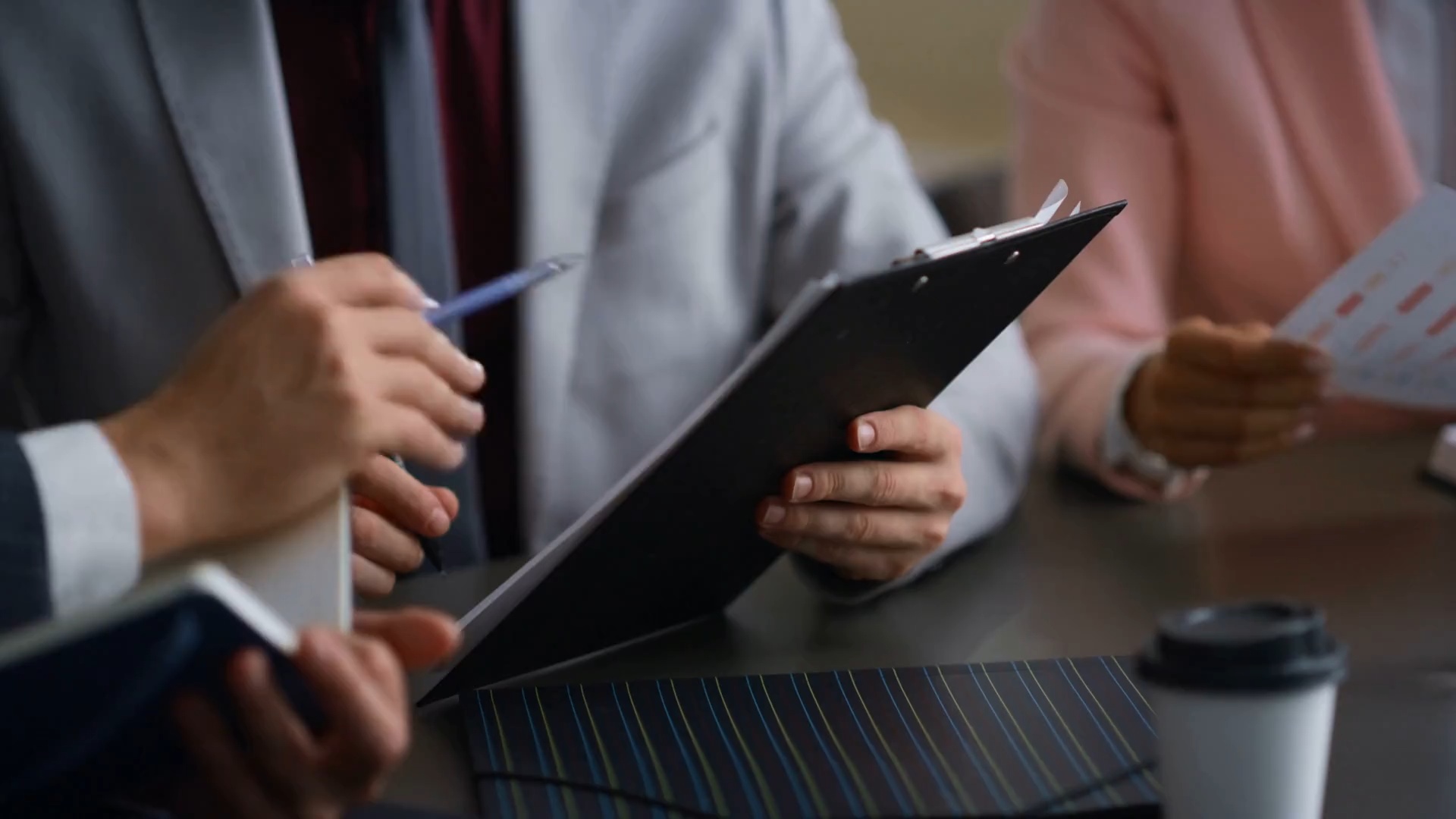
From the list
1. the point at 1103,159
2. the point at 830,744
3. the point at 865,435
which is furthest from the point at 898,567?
the point at 1103,159

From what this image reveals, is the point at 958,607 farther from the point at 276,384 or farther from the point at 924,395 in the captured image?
the point at 276,384

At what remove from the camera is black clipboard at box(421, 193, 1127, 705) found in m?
0.61

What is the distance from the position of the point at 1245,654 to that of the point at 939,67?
1876mm

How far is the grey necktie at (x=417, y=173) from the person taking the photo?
0.95 meters

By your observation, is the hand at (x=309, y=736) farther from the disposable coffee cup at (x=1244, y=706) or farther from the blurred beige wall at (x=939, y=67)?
the blurred beige wall at (x=939, y=67)

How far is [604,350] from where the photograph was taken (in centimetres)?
103

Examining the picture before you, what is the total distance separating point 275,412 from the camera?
59 centimetres

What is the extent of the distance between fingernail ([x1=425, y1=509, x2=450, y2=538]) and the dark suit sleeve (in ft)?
0.69

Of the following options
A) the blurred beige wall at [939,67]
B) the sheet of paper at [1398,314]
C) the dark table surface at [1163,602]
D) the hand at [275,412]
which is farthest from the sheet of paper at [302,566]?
the blurred beige wall at [939,67]

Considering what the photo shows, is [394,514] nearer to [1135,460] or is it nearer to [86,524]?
[86,524]

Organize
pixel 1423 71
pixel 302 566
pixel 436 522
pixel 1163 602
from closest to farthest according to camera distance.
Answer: pixel 302 566
pixel 436 522
pixel 1163 602
pixel 1423 71

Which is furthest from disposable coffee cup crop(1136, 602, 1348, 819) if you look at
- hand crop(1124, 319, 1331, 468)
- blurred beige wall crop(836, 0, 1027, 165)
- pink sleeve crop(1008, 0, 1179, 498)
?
blurred beige wall crop(836, 0, 1027, 165)

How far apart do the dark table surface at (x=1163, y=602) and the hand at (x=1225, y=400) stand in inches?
1.5

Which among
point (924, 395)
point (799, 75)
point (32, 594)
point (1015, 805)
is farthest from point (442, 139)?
point (1015, 805)
